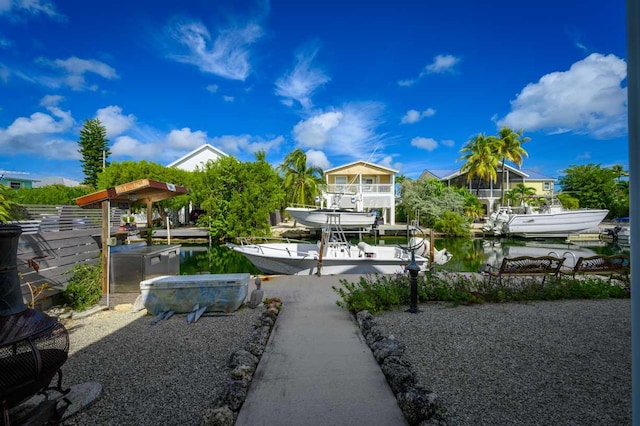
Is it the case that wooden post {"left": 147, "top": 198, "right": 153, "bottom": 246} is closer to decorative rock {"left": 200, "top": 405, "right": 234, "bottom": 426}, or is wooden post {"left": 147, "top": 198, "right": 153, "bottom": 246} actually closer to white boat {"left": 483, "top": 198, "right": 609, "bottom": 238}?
decorative rock {"left": 200, "top": 405, "right": 234, "bottom": 426}

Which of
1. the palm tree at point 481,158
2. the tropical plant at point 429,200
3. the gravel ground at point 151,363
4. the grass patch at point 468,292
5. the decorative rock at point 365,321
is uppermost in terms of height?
the palm tree at point 481,158

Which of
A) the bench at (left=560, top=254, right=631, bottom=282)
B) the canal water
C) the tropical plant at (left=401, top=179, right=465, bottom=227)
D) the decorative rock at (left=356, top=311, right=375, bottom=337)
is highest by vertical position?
the tropical plant at (left=401, top=179, right=465, bottom=227)

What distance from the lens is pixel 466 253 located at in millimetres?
19578

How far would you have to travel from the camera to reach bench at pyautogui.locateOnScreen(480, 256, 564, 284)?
272 inches

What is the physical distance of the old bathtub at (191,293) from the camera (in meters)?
5.61

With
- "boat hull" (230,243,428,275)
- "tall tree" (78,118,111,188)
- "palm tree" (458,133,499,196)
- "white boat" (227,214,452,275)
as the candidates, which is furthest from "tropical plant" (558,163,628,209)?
"tall tree" (78,118,111,188)

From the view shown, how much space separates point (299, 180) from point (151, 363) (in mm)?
28932

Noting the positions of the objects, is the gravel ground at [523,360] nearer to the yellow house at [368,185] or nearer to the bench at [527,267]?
the bench at [527,267]

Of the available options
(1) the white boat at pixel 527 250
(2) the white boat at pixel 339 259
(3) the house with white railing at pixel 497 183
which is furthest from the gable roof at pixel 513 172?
(2) the white boat at pixel 339 259

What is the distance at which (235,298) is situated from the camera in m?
5.75

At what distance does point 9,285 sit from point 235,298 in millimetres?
3527

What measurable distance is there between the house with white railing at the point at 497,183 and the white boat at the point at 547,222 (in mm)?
9270

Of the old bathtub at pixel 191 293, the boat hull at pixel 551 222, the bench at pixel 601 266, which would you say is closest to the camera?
the old bathtub at pixel 191 293

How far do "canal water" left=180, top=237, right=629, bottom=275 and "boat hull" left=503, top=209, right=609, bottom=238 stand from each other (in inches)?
36.5
